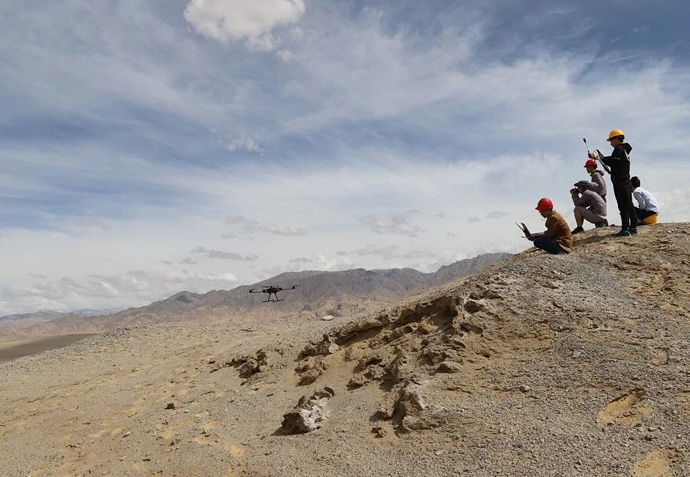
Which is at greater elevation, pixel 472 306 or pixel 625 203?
pixel 625 203

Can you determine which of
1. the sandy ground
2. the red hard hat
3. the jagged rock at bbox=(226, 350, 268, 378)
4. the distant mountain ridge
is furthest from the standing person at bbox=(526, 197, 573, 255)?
the distant mountain ridge

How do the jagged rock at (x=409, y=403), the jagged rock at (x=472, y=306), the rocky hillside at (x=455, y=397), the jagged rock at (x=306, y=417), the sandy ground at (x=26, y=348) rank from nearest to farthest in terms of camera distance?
the rocky hillside at (x=455, y=397)
the jagged rock at (x=409, y=403)
the jagged rock at (x=306, y=417)
the jagged rock at (x=472, y=306)
the sandy ground at (x=26, y=348)

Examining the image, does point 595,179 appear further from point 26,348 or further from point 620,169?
point 26,348

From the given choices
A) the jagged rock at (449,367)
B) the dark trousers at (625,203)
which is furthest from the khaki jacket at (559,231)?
the jagged rock at (449,367)

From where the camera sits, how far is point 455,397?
6.19m

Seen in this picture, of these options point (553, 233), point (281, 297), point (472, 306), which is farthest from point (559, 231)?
point (281, 297)

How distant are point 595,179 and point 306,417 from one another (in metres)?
7.75

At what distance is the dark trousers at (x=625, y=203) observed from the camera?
8672 millimetres

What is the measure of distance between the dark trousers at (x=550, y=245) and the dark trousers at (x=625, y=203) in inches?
53.1

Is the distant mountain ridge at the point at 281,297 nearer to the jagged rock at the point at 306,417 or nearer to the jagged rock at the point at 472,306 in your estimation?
the jagged rock at the point at 472,306

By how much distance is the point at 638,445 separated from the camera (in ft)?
15.4

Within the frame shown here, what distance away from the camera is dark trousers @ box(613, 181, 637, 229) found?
28.5ft

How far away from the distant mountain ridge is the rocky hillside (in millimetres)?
113294

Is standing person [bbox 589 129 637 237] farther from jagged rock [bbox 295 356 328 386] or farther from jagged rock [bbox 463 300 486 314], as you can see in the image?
jagged rock [bbox 295 356 328 386]
